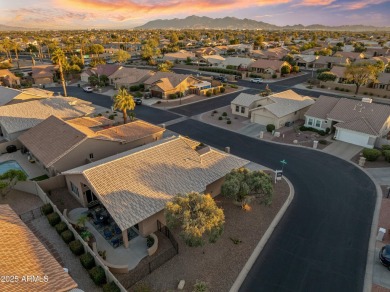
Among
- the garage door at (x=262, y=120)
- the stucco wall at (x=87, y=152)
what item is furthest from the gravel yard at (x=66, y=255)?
the garage door at (x=262, y=120)

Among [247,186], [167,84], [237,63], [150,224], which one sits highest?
[237,63]

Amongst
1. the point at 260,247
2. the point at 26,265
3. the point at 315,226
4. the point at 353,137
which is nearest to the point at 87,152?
the point at 26,265

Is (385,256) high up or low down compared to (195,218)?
down

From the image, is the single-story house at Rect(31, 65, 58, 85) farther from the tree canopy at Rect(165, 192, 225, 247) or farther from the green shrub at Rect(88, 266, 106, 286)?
the tree canopy at Rect(165, 192, 225, 247)

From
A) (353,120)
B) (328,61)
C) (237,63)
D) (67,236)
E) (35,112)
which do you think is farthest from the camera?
(328,61)

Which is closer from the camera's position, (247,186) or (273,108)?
(247,186)

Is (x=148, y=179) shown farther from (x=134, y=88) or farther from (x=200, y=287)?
(x=134, y=88)

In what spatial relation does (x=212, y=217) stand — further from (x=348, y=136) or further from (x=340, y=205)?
(x=348, y=136)
